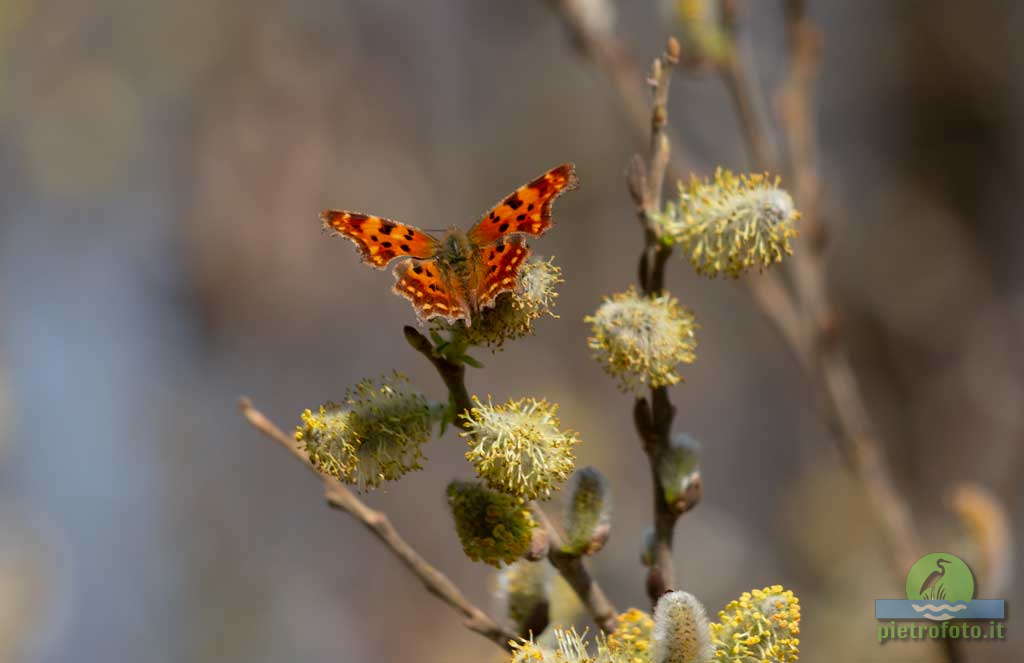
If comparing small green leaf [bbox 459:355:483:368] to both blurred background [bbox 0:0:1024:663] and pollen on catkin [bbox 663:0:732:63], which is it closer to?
pollen on catkin [bbox 663:0:732:63]

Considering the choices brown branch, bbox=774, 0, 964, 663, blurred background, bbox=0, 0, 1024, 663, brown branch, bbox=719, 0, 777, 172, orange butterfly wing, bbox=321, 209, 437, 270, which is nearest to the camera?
orange butterfly wing, bbox=321, 209, 437, 270

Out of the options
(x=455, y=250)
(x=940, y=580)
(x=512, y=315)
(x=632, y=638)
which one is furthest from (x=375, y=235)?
(x=940, y=580)

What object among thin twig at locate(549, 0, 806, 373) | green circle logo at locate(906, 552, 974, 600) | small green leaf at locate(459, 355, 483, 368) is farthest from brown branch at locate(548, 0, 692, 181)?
small green leaf at locate(459, 355, 483, 368)

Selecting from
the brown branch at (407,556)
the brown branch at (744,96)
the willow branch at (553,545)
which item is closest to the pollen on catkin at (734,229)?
the willow branch at (553,545)

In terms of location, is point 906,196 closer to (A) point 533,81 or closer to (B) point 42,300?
(A) point 533,81

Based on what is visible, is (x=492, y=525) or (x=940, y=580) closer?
(x=492, y=525)

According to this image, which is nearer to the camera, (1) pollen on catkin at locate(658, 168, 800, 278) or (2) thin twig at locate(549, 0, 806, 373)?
(1) pollen on catkin at locate(658, 168, 800, 278)

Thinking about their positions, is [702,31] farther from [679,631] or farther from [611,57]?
[679,631]
